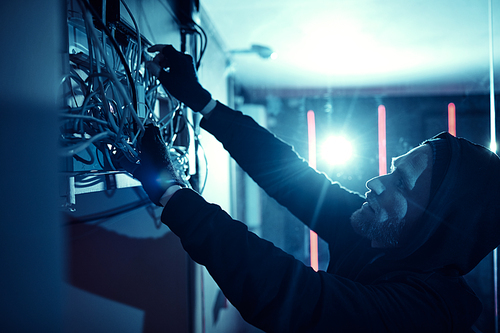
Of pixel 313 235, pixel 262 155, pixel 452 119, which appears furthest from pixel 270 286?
pixel 452 119

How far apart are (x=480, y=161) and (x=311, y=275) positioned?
0.61m

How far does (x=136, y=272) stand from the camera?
887 millimetres

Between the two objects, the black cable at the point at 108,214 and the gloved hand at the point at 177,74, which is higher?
the gloved hand at the point at 177,74

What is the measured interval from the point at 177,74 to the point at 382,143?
1375mm

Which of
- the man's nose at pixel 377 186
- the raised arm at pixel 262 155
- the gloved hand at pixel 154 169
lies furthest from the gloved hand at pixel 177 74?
the man's nose at pixel 377 186

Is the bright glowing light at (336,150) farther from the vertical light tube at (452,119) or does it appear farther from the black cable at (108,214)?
the black cable at (108,214)

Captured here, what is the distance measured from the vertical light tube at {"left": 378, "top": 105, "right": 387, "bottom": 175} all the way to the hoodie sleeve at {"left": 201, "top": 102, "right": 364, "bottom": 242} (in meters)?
0.68

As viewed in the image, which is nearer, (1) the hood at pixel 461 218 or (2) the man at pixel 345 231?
(2) the man at pixel 345 231

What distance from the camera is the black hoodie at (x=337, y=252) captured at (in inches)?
20.0

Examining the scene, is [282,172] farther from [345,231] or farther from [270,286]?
[270,286]

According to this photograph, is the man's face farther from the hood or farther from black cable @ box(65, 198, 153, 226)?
black cable @ box(65, 198, 153, 226)

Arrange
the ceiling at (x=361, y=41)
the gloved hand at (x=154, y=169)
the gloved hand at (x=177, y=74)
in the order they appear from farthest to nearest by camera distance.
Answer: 1. the ceiling at (x=361, y=41)
2. the gloved hand at (x=177, y=74)
3. the gloved hand at (x=154, y=169)

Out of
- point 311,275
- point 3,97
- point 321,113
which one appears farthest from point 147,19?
point 321,113

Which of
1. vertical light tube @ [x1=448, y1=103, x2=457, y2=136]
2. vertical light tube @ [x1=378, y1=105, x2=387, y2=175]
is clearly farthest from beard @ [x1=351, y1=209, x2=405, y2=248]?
vertical light tube @ [x1=448, y1=103, x2=457, y2=136]
